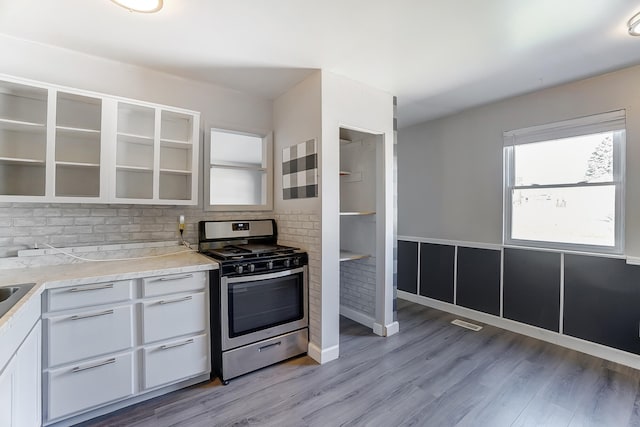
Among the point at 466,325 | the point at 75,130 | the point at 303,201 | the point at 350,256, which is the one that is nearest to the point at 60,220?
the point at 75,130

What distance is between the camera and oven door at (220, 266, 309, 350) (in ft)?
7.27

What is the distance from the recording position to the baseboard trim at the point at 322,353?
2.53 metres

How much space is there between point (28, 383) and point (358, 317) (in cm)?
277

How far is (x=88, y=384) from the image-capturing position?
1787mm

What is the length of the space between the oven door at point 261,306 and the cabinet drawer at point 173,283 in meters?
0.17

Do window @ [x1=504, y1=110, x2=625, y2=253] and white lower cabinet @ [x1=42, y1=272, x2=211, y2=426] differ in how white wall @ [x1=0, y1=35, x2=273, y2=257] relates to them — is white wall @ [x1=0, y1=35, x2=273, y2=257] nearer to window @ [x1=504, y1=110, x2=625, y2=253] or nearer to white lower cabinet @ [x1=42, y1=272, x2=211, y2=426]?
white lower cabinet @ [x1=42, y1=272, x2=211, y2=426]

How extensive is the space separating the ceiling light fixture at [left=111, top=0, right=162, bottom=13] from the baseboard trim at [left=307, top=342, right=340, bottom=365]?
2754 mm

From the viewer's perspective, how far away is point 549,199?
9.91ft

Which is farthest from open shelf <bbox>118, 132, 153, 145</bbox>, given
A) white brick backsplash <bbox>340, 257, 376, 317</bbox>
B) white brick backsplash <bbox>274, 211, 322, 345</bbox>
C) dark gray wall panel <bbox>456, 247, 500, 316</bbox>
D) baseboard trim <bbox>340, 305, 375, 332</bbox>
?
dark gray wall panel <bbox>456, 247, 500, 316</bbox>

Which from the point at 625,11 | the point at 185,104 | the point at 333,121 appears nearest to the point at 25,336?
the point at 185,104

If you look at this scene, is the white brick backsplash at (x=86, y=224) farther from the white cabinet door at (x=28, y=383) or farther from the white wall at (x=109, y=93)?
the white cabinet door at (x=28, y=383)

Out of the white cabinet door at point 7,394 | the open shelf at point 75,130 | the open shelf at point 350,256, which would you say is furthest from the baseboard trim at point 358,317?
the open shelf at point 75,130

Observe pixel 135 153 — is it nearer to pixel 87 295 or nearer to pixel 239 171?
pixel 239 171

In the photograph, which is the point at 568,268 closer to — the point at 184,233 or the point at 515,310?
the point at 515,310
